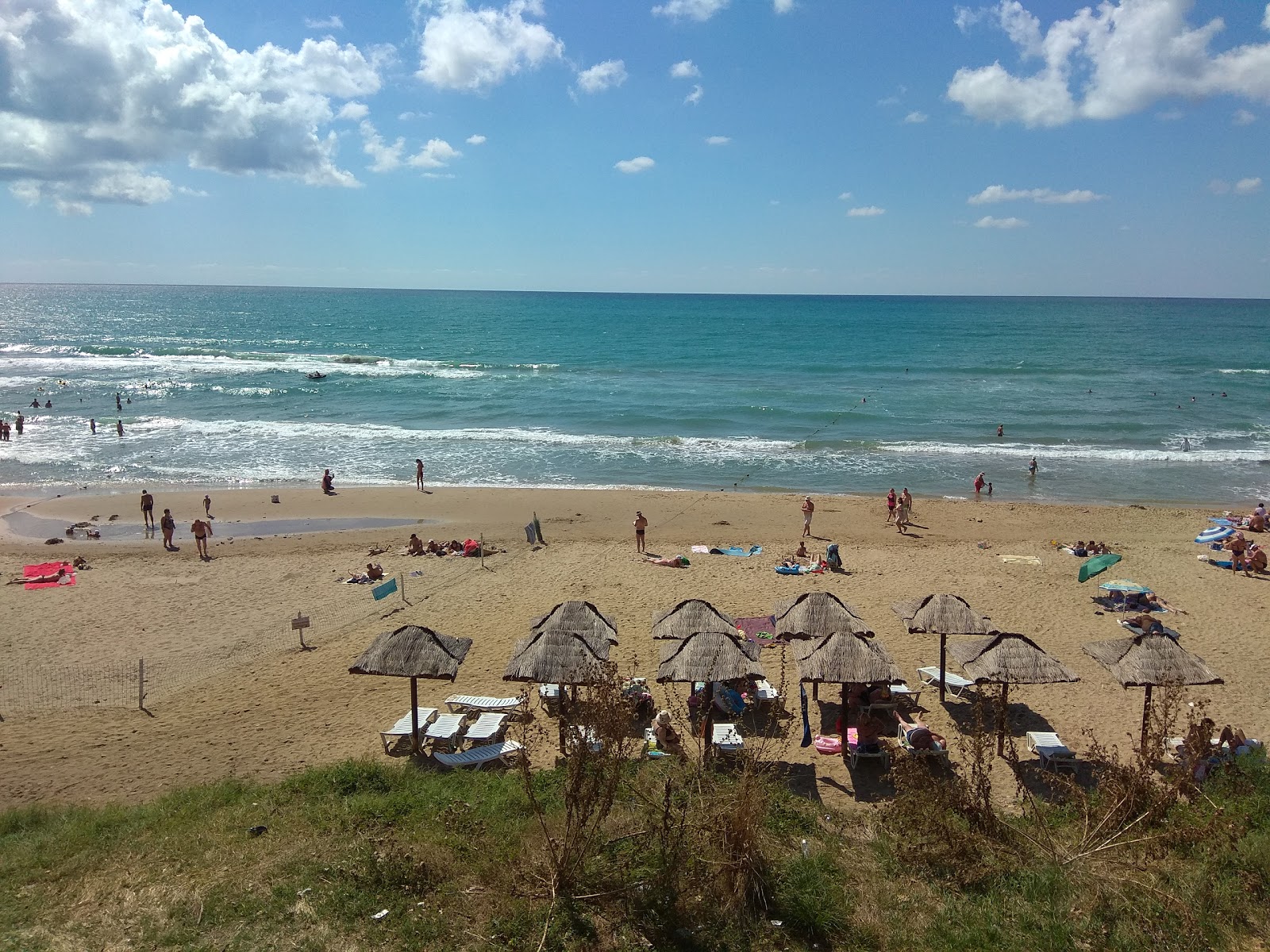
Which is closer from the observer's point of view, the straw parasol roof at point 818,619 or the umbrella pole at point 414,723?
the umbrella pole at point 414,723

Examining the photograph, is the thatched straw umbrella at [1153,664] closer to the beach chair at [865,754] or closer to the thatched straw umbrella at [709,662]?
the beach chair at [865,754]

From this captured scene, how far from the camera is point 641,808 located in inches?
312

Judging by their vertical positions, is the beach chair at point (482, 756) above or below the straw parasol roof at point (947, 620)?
below

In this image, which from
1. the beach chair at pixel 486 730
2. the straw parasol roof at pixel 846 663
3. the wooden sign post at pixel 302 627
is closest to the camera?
the straw parasol roof at pixel 846 663

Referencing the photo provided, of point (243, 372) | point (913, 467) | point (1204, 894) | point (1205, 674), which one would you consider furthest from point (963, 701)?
point (243, 372)

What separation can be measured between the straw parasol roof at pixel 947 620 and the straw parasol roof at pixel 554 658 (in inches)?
189

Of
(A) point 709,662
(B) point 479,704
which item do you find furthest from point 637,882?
(B) point 479,704

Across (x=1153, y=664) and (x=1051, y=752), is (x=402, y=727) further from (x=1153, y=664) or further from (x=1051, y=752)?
(x=1153, y=664)

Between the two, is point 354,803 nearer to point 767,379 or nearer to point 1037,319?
point 767,379

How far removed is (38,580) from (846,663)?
59.2 feet

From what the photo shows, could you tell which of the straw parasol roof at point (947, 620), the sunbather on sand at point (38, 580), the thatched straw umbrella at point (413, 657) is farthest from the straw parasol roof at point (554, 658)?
the sunbather on sand at point (38, 580)

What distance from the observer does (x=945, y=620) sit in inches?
482

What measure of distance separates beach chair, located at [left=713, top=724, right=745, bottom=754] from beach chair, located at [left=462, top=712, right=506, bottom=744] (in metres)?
3.02

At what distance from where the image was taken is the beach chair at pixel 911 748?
33.6ft
